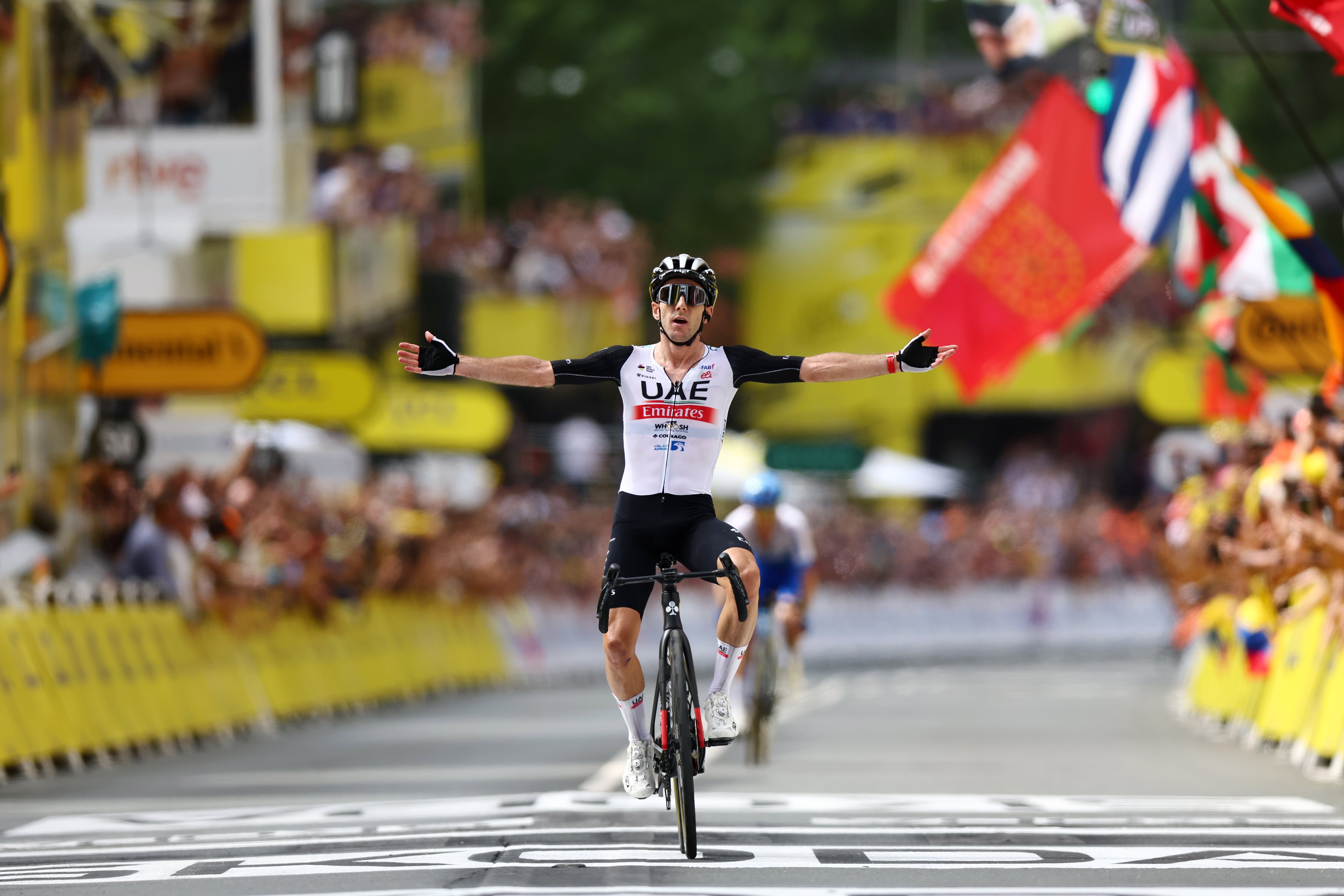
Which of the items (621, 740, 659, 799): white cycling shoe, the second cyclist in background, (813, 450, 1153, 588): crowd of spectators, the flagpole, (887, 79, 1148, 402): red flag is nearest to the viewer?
(621, 740, 659, 799): white cycling shoe

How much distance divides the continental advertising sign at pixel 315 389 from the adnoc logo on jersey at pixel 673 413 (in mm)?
16324

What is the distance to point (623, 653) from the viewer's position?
11031mm

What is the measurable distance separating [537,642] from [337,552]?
34.2 feet

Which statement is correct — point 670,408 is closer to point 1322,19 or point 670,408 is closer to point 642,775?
point 642,775

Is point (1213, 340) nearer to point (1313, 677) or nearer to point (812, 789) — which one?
point (1313, 677)

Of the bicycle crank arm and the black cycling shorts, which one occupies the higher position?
the black cycling shorts

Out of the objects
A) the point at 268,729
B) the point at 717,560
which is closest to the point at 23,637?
the point at 268,729

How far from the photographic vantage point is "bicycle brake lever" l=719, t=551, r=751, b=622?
1062cm

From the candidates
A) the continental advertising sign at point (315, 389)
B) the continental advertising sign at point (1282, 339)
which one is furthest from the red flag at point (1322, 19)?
the continental advertising sign at point (315, 389)

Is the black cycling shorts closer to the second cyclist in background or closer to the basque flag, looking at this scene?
the second cyclist in background

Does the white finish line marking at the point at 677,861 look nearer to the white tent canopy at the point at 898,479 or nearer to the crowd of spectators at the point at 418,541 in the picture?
the crowd of spectators at the point at 418,541

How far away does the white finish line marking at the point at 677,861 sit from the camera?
33.8ft

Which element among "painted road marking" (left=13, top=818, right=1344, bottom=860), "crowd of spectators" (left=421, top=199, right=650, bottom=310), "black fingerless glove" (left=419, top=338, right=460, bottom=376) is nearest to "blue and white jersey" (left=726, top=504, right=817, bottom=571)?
"painted road marking" (left=13, top=818, right=1344, bottom=860)

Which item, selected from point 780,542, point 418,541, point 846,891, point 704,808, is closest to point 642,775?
point 846,891
